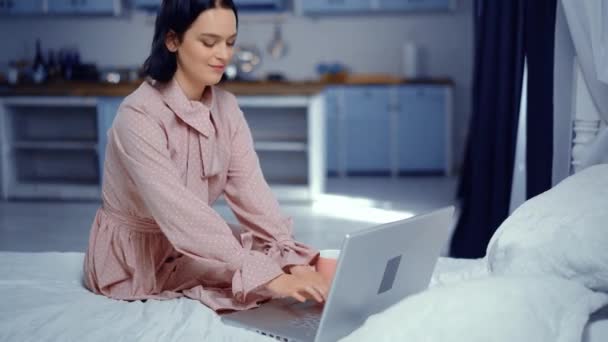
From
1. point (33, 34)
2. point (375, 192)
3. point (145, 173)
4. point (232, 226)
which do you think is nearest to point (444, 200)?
point (375, 192)

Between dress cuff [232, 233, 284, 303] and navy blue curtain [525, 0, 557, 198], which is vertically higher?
navy blue curtain [525, 0, 557, 198]

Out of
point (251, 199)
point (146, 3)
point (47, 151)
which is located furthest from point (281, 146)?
point (251, 199)

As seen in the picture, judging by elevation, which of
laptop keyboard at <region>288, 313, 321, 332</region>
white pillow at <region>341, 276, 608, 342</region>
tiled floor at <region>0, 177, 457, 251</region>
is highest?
white pillow at <region>341, 276, 608, 342</region>

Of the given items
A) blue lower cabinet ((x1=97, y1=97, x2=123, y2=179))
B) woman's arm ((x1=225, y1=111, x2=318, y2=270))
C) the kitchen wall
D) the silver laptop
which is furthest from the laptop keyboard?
the kitchen wall

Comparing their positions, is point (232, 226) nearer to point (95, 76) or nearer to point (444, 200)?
point (444, 200)

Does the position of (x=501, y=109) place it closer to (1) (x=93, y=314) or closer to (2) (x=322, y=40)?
(1) (x=93, y=314)

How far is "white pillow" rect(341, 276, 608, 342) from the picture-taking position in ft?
3.25

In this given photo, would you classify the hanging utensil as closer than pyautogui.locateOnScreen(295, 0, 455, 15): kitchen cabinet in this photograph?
No

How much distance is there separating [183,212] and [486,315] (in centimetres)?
69

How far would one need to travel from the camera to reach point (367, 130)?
6.40m

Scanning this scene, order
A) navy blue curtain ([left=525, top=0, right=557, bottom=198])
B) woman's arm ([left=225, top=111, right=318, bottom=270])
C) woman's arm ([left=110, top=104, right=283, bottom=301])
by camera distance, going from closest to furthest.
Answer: woman's arm ([left=110, top=104, right=283, bottom=301]) → woman's arm ([left=225, top=111, right=318, bottom=270]) → navy blue curtain ([left=525, top=0, right=557, bottom=198])

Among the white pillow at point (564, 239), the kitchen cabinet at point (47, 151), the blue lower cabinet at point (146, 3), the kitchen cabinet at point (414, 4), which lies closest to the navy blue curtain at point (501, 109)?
the white pillow at point (564, 239)

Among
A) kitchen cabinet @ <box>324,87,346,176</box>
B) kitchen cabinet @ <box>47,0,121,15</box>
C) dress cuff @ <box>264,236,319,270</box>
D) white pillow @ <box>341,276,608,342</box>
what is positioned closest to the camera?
white pillow @ <box>341,276,608,342</box>

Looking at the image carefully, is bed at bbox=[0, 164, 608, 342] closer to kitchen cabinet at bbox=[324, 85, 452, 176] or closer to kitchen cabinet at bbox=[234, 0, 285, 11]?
kitchen cabinet at bbox=[324, 85, 452, 176]
